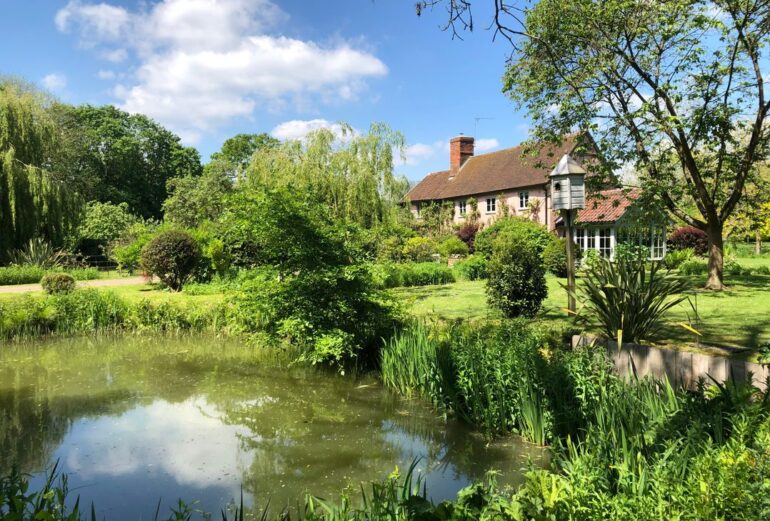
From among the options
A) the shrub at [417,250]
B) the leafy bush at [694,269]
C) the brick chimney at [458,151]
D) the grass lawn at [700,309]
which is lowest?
the grass lawn at [700,309]

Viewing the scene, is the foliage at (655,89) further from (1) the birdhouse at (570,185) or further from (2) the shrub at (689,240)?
(2) the shrub at (689,240)

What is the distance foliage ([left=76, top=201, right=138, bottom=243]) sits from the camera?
30928 mm

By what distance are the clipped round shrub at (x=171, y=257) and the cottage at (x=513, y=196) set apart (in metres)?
14.6

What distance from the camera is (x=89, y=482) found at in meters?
4.97

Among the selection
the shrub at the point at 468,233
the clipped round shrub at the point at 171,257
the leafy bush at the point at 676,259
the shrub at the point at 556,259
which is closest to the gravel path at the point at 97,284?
the clipped round shrub at the point at 171,257

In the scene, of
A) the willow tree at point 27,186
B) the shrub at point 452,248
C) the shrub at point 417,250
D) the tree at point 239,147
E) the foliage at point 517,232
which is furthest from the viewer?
the tree at point 239,147

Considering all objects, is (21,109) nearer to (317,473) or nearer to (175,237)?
(175,237)

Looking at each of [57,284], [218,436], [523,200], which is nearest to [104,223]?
[57,284]

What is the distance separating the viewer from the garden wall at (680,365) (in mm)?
4953

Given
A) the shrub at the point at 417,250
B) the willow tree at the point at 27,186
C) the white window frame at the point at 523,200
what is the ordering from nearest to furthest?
the willow tree at the point at 27,186 → the shrub at the point at 417,250 → the white window frame at the point at 523,200

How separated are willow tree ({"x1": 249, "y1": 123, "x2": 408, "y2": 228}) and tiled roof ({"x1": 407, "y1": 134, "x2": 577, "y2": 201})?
10.6 m

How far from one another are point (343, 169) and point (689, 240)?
63.0 feet

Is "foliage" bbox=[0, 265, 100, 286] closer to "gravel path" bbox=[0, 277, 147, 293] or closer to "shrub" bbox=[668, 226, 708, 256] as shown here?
"gravel path" bbox=[0, 277, 147, 293]

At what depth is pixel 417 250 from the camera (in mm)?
24484
